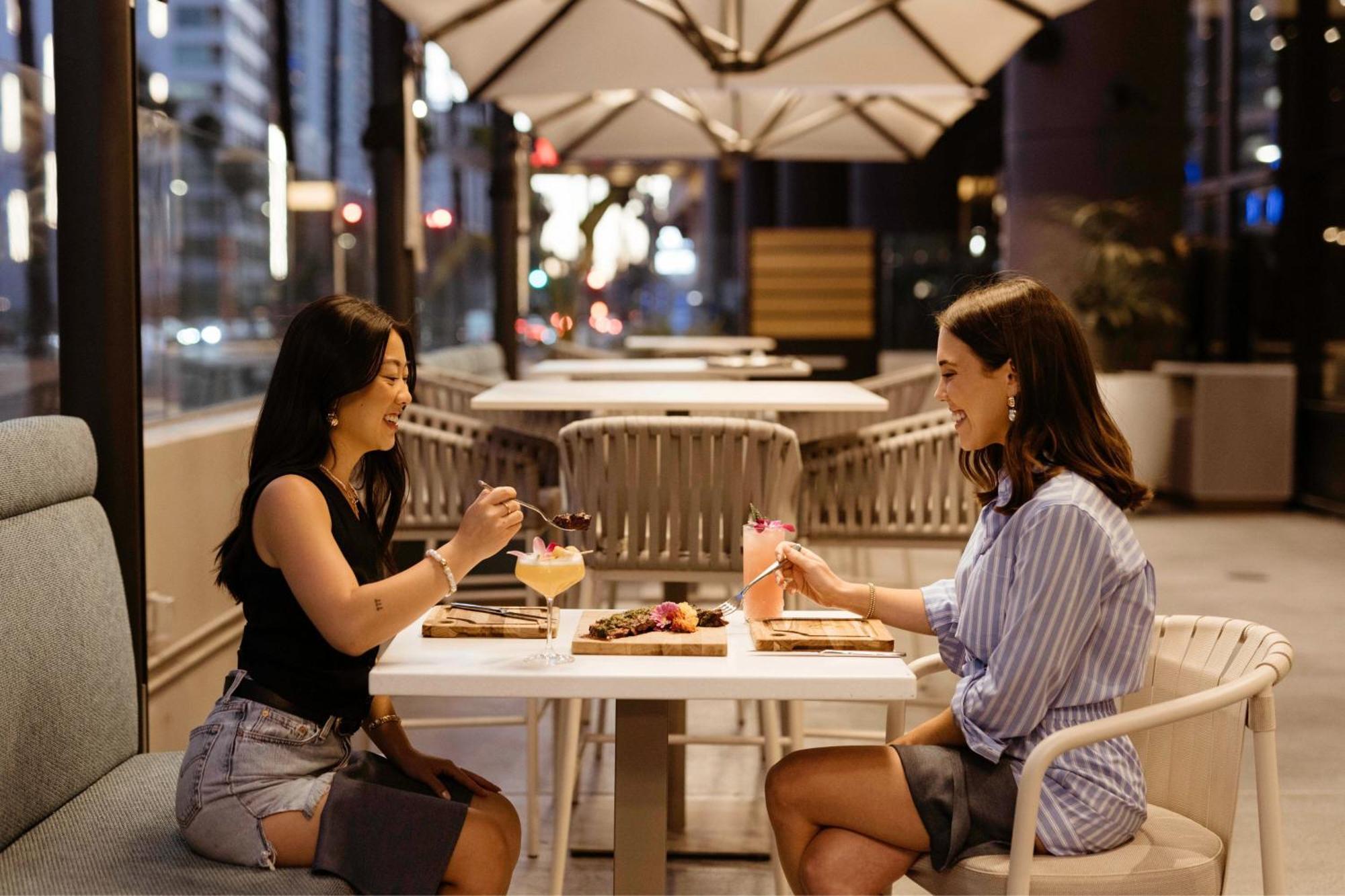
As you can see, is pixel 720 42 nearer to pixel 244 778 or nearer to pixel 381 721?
pixel 381 721

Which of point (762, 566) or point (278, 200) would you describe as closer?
point (762, 566)

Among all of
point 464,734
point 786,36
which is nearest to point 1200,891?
point 464,734

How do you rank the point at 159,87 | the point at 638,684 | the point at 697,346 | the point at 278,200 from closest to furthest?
the point at 638,684 → the point at 159,87 → the point at 278,200 → the point at 697,346

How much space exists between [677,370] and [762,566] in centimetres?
360

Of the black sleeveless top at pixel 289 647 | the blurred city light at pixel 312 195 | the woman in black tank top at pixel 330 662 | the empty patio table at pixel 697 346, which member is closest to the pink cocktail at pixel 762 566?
the woman in black tank top at pixel 330 662

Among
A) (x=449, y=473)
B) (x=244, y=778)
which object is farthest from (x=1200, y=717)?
(x=449, y=473)

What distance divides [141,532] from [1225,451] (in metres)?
8.32

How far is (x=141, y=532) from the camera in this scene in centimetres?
294

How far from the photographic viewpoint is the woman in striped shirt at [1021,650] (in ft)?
6.57

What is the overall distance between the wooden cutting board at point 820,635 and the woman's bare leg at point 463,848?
18.8 inches

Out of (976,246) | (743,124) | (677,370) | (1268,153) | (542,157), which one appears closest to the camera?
(677,370)

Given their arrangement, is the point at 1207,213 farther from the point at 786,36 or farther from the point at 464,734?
the point at 464,734

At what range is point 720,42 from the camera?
588cm

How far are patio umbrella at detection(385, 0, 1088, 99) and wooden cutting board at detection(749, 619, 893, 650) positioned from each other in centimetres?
406
